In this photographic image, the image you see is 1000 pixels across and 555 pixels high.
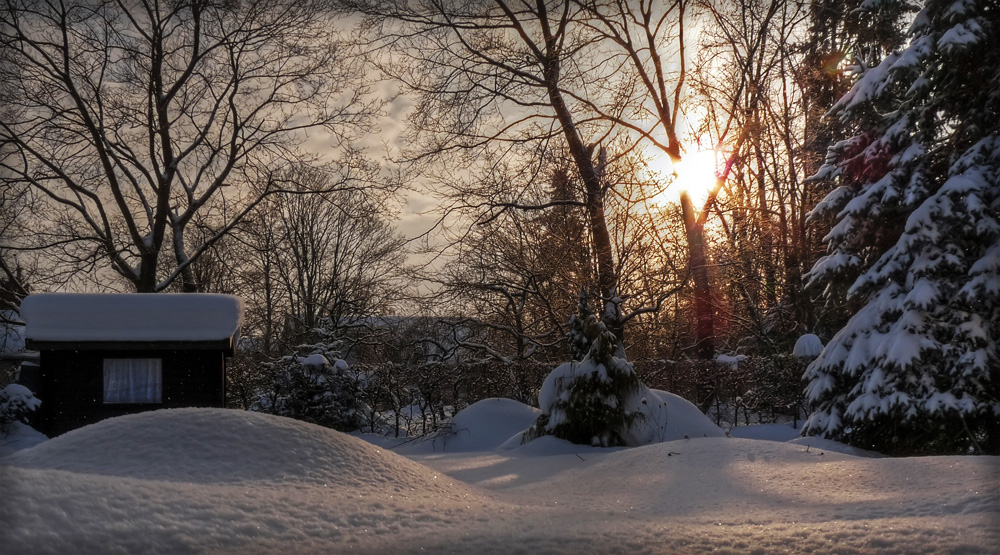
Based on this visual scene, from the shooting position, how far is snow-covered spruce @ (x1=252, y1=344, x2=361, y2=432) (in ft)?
46.9

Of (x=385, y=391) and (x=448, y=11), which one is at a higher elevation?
(x=448, y=11)

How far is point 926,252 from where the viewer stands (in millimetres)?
8906

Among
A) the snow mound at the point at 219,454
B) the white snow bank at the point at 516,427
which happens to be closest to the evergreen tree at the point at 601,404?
the white snow bank at the point at 516,427

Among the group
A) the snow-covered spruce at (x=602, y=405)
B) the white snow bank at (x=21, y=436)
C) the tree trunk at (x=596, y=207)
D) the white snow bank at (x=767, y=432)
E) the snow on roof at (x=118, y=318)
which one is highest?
the tree trunk at (x=596, y=207)

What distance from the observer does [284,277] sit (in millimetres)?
30859

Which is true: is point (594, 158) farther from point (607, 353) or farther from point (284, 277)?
point (284, 277)

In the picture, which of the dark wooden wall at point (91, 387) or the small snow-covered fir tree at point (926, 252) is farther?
the dark wooden wall at point (91, 387)

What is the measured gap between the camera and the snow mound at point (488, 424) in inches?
479

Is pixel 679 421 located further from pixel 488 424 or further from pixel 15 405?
pixel 15 405

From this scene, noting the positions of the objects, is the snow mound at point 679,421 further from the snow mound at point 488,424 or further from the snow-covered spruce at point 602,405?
the snow mound at point 488,424

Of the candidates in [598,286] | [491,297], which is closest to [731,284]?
[598,286]

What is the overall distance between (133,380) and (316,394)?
3.42m

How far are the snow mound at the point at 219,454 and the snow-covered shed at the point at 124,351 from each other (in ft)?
28.0

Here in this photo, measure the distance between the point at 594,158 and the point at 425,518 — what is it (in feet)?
49.7
